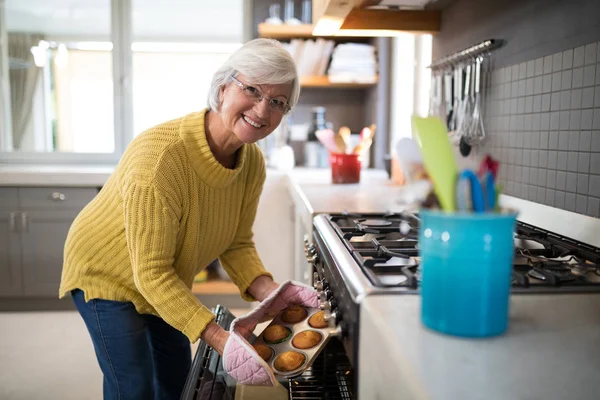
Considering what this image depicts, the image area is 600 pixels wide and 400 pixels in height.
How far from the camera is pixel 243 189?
1470 mm

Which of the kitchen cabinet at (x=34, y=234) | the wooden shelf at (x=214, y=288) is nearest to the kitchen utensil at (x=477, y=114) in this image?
the wooden shelf at (x=214, y=288)

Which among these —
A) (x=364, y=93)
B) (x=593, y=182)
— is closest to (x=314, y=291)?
(x=593, y=182)

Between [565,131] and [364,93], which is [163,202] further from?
[364,93]

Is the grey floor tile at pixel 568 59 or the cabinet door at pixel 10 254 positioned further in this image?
the cabinet door at pixel 10 254

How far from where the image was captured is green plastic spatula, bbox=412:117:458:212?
0.60m

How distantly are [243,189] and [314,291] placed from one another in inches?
16.4

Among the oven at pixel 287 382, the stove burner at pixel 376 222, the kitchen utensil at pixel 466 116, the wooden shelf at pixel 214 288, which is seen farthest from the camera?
the wooden shelf at pixel 214 288

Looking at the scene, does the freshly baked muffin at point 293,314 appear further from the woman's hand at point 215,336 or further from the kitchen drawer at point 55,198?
the kitchen drawer at point 55,198

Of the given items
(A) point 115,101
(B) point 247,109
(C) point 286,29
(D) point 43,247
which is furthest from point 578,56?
(A) point 115,101

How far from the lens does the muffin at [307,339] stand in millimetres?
1011

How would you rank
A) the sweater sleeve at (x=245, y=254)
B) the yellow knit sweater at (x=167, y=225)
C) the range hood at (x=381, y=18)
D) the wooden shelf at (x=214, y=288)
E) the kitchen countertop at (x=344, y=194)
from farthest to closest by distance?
the wooden shelf at (x=214, y=288), the range hood at (x=381, y=18), the kitchen countertop at (x=344, y=194), the sweater sleeve at (x=245, y=254), the yellow knit sweater at (x=167, y=225)

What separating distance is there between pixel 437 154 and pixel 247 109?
738 mm

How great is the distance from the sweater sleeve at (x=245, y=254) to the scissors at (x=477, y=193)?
93cm

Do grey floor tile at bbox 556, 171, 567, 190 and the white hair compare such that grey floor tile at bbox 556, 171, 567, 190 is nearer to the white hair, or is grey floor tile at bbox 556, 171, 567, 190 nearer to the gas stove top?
the gas stove top
